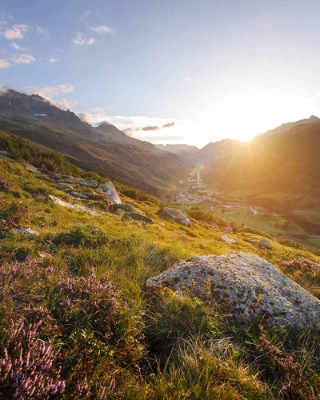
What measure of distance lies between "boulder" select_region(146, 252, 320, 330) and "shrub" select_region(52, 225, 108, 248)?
293 centimetres

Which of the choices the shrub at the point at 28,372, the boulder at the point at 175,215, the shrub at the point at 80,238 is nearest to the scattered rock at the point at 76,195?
the shrub at the point at 80,238

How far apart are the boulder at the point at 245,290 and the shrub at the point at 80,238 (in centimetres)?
293

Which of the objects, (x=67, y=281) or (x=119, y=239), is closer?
(x=67, y=281)

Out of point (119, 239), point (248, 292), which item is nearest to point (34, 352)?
point (248, 292)

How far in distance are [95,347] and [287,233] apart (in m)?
130

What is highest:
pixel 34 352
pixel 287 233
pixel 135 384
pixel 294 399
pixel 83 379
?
pixel 34 352

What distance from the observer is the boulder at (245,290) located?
188 inches

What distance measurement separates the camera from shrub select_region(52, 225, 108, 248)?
740 centimetres

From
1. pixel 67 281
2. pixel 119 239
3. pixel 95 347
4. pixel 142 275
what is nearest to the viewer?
pixel 95 347

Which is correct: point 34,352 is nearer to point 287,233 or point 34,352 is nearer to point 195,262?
→ point 195,262

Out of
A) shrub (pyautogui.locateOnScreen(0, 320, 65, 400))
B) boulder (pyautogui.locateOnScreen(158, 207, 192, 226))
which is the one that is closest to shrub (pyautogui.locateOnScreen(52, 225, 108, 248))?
shrub (pyautogui.locateOnScreen(0, 320, 65, 400))

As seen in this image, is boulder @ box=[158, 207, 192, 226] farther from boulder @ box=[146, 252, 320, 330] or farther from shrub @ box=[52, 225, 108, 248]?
boulder @ box=[146, 252, 320, 330]

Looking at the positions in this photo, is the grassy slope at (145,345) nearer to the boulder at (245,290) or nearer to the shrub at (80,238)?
the boulder at (245,290)

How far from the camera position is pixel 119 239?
8.35m
